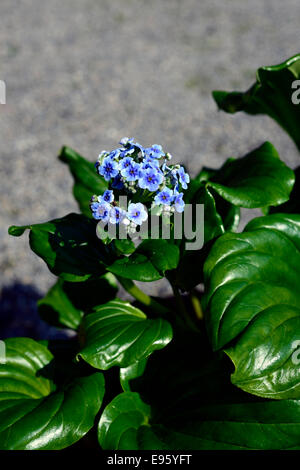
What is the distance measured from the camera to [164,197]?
139cm

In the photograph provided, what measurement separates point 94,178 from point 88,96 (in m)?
2.19

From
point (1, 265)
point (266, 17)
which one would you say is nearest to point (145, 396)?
point (1, 265)

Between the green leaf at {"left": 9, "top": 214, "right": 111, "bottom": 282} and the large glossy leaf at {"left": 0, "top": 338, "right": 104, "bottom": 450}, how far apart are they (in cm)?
30

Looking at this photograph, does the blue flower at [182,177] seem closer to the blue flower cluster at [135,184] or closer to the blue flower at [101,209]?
the blue flower cluster at [135,184]

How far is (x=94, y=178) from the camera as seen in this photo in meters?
1.90

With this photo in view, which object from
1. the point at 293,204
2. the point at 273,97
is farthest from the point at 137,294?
the point at 273,97

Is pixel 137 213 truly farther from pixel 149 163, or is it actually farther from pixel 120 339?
pixel 120 339

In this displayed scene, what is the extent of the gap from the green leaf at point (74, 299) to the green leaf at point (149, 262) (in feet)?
1.31

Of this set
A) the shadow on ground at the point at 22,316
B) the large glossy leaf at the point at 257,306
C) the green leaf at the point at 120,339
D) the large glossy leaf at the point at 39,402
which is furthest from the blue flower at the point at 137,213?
the shadow on ground at the point at 22,316

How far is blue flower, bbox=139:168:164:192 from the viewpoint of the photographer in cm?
135

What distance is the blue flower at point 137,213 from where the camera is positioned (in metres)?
1.36

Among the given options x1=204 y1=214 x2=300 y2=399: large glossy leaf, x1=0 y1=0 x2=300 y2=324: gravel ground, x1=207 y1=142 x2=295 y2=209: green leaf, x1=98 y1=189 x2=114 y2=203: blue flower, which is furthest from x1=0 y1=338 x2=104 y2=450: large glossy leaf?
x1=0 y1=0 x2=300 y2=324: gravel ground

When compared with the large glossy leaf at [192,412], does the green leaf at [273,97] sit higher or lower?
higher

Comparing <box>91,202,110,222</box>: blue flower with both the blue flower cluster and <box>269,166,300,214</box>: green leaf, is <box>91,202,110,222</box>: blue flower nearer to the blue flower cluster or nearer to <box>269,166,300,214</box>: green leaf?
the blue flower cluster
